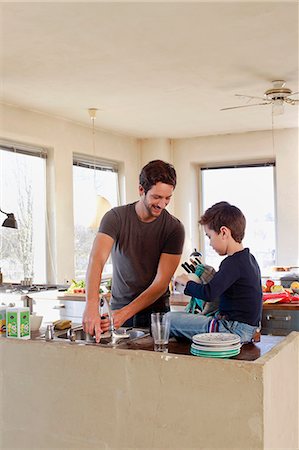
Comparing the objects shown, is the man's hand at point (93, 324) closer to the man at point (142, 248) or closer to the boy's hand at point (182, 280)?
the man at point (142, 248)

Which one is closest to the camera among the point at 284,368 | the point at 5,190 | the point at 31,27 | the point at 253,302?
the point at 284,368

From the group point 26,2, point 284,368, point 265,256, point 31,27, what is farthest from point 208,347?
point 265,256

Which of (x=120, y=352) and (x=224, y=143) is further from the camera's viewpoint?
(x=224, y=143)

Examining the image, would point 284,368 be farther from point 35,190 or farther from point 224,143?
point 224,143

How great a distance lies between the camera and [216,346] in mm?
1664

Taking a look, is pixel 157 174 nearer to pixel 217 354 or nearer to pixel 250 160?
pixel 217 354

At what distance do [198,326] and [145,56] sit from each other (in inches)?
88.6

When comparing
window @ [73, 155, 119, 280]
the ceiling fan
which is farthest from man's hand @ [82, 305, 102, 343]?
window @ [73, 155, 119, 280]

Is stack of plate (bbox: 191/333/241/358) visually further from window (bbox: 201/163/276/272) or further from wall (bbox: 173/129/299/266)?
window (bbox: 201/163/276/272)

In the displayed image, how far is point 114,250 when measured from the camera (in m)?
2.42

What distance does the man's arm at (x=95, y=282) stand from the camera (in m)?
2.05

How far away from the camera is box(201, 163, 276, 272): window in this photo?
6953 mm

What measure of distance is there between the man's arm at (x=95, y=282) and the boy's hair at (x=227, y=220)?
0.43 m

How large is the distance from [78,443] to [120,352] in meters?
0.31
